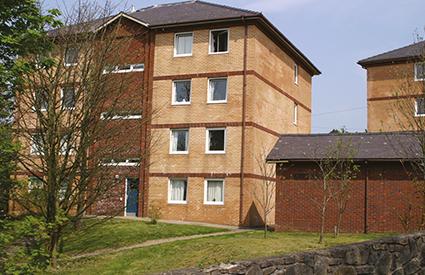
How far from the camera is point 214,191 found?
28656mm

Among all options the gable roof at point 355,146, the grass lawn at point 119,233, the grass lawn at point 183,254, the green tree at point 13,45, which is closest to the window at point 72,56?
the green tree at point 13,45

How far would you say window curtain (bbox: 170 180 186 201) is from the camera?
96.3 ft

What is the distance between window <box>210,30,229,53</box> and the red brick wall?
7.70 metres

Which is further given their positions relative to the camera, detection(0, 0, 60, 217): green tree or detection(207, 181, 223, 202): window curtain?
detection(207, 181, 223, 202): window curtain

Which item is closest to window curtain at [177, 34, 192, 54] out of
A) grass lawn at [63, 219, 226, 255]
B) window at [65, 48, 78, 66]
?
grass lawn at [63, 219, 226, 255]

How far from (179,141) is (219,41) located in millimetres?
5852

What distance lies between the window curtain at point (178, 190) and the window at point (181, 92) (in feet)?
14.2

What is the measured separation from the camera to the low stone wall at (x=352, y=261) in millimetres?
6695

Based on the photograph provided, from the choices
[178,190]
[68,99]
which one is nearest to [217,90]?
[178,190]

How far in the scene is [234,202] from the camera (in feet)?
91.5

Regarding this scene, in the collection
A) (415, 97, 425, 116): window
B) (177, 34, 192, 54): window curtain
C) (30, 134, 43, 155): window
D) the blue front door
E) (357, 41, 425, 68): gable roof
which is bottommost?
the blue front door

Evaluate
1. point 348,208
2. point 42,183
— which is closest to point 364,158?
point 348,208

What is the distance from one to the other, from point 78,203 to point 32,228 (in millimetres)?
6146

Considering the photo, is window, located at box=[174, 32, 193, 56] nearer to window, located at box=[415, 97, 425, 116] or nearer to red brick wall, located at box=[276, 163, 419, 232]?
red brick wall, located at box=[276, 163, 419, 232]
